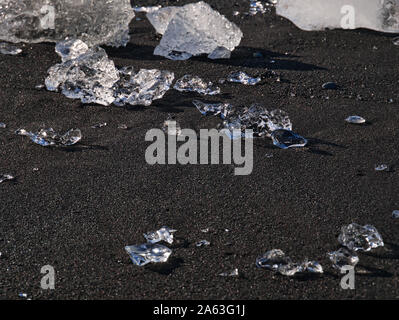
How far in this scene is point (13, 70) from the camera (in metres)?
3.95

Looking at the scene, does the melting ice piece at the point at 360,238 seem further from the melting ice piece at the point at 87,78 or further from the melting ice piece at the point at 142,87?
the melting ice piece at the point at 87,78

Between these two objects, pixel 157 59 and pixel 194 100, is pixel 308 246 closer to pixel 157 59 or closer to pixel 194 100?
pixel 194 100

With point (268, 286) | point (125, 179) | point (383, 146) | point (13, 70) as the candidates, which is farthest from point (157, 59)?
point (268, 286)

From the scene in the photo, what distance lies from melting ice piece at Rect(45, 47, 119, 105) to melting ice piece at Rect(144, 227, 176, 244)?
1241mm

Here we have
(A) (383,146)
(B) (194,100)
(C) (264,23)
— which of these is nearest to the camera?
(A) (383,146)

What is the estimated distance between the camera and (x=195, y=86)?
3.74 metres

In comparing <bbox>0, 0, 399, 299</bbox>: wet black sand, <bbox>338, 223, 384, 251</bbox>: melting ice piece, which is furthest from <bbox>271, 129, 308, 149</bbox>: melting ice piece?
<bbox>338, 223, 384, 251</bbox>: melting ice piece

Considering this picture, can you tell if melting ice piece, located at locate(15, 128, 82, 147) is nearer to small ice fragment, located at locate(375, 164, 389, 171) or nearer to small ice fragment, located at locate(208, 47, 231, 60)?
small ice fragment, located at locate(208, 47, 231, 60)

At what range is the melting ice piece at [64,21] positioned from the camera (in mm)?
4254

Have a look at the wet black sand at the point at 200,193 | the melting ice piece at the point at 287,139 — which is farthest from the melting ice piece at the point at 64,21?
the melting ice piece at the point at 287,139

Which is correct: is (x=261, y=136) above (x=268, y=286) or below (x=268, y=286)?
above

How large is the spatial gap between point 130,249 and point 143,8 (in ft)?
9.66

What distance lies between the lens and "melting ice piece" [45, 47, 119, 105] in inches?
144

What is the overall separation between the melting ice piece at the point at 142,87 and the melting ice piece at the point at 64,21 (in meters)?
0.62
